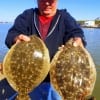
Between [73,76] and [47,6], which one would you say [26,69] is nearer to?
[73,76]

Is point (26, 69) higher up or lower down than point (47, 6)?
lower down

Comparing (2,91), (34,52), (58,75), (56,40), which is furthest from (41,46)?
(2,91)

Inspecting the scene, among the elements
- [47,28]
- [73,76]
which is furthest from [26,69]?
[47,28]

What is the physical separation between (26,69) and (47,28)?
1380mm

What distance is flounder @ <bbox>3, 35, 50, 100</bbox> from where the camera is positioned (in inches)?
167

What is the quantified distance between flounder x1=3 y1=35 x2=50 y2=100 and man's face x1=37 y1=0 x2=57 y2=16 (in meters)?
1.12

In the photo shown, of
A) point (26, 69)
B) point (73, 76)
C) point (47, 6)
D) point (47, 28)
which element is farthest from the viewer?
point (47, 28)

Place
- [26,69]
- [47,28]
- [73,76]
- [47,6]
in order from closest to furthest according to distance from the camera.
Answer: [73,76], [26,69], [47,6], [47,28]

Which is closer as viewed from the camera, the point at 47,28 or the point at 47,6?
the point at 47,6

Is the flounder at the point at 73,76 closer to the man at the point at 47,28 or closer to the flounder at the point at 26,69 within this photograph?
the flounder at the point at 26,69

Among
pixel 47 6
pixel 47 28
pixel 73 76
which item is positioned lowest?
pixel 73 76

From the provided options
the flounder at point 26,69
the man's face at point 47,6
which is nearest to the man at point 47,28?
the man's face at point 47,6

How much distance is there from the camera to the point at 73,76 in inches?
163

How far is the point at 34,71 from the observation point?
4238 mm
